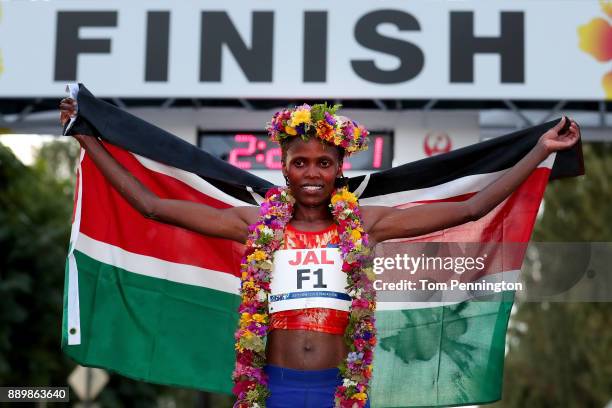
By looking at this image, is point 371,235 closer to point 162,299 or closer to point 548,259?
point 162,299

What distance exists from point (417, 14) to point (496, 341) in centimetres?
523

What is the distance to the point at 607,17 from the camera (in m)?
10.6

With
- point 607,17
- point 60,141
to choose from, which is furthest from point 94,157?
point 60,141

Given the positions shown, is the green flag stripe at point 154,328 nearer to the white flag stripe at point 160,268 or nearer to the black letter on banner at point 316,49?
the white flag stripe at point 160,268

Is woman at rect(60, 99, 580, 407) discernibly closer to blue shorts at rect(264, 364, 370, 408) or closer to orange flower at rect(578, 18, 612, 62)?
blue shorts at rect(264, 364, 370, 408)

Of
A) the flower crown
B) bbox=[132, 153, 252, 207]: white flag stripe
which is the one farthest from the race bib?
bbox=[132, 153, 252, 207]: white flag stripe

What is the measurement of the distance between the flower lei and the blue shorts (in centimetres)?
5

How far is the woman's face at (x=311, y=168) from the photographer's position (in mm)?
5229

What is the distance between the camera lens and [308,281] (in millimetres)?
5176

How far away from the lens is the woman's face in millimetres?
5229

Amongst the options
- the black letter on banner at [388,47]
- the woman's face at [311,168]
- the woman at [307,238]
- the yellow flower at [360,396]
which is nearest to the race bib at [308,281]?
the woman at [307,238]

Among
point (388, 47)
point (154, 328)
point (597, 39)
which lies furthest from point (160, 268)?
point (597, 39)

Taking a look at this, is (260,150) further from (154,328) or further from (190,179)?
(154,328)

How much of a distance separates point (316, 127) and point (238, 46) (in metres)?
5.77
